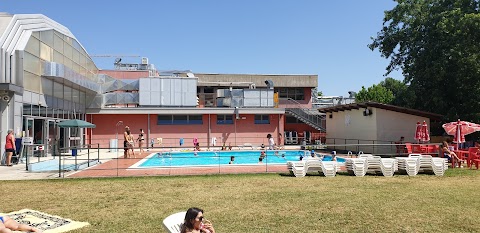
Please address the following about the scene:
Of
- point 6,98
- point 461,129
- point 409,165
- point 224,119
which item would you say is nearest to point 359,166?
point 409,165

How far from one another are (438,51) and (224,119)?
17.1 meters

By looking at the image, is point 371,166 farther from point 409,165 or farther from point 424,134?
point 424,134

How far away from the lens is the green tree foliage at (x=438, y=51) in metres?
24.4

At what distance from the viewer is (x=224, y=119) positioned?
3338cm

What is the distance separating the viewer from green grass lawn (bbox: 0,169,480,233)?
283 inches

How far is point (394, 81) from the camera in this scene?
77.9 m

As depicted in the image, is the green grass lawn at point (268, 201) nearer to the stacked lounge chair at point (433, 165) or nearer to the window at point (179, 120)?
the stacked lounge chair at point (433, 165)

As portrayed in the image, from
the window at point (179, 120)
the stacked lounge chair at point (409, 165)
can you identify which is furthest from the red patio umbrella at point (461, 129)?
the window at point (179, 120)

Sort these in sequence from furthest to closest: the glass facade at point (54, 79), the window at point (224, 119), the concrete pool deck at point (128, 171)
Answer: the window at point (224, 119) < the glass facade at point (54, 79) < the concrete pool deck at point (128, 171)

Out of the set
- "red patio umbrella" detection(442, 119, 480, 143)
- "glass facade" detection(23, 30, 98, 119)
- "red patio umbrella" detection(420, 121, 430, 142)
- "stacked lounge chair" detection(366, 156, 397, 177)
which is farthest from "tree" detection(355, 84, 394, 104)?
"stacked lounge chair" detection(366, 156, 397, 177)

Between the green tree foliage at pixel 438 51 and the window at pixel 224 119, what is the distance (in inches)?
540

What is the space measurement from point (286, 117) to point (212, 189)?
29.2 meters

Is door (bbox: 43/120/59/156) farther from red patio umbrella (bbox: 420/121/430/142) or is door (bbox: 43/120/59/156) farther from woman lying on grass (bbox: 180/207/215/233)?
red patio umbrella (bbox: 420/121/430/142)

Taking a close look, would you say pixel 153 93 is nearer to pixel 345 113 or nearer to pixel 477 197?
pixel 345 113
